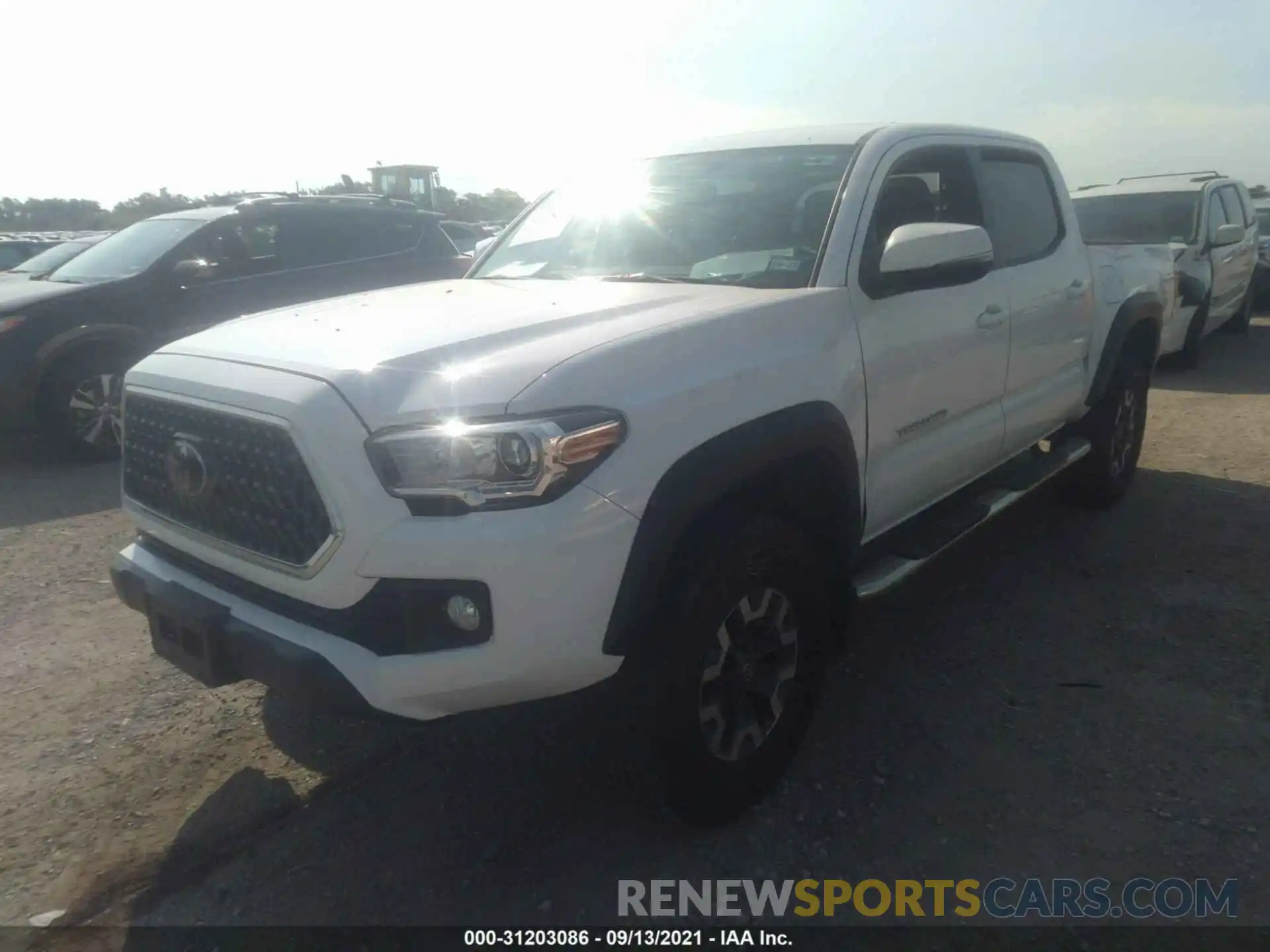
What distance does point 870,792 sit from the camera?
2.96 meters

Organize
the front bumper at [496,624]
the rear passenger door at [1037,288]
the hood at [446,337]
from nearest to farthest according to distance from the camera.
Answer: the front bumper at [496,624], the hood at [446,337], the rear passenger door at [1037,288]

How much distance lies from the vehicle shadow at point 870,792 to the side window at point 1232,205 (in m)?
7.87

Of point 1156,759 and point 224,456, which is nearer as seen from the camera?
point 224,456

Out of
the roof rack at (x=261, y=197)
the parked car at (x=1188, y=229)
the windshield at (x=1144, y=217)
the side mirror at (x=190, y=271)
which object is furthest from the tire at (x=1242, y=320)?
the side mirror at (x=190, y=271)

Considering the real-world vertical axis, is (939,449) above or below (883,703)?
above

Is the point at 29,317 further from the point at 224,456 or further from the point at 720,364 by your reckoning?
the point at 720,364

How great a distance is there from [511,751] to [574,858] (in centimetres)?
59

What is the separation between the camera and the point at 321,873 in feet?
8.77

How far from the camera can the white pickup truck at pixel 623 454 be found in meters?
2.19

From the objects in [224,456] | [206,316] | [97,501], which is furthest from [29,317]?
[224,456]

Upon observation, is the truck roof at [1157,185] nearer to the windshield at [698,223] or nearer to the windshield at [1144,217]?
the windshield at [1144,217]

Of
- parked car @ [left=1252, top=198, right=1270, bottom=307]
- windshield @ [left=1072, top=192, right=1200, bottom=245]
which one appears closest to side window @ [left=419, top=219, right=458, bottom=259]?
windshield @ [left=1072, top=192, right=1200, bottom=245]

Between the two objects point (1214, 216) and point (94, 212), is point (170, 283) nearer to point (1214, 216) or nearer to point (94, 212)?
point (1214, 216)

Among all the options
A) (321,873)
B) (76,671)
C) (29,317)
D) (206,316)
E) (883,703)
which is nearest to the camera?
(321,873)
